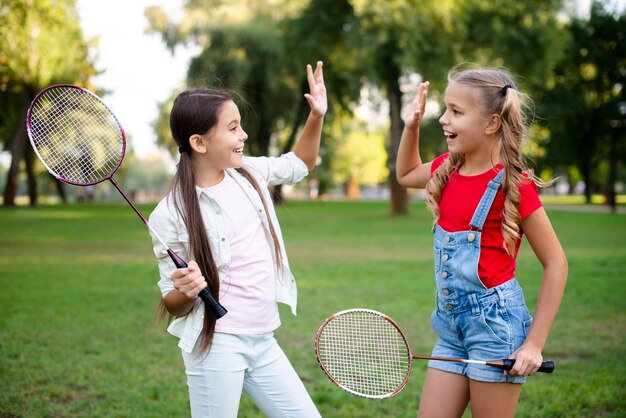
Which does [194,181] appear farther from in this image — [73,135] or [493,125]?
[493,125]

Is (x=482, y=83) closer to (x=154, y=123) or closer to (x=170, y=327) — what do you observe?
(x=170, y=327)

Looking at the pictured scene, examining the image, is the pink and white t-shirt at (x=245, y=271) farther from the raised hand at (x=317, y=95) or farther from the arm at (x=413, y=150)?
the arm at (x=413, y=150)

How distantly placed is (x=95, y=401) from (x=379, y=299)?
4.65m

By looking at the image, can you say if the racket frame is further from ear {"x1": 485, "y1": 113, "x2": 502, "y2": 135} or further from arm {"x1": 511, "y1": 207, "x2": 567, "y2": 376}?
ear {"x1": 485, "y1": 113, "x2": 502, "y2": 135}

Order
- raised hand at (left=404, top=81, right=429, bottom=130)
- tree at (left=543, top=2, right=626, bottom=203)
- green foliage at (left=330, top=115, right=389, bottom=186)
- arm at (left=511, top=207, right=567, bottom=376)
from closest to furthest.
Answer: arm at (left=511, top=207, right=567, bottom=376) → raised hand at (left=404, top=81, right=429, bottom=130) → tree at (left=543, top=2, right=626, bottom=203) → green foliage at (left=330, top=115, right=389, bottom=186)

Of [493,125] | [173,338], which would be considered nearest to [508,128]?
[493,125]

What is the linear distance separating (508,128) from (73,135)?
2250 mm

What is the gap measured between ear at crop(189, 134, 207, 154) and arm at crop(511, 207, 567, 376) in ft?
4.69

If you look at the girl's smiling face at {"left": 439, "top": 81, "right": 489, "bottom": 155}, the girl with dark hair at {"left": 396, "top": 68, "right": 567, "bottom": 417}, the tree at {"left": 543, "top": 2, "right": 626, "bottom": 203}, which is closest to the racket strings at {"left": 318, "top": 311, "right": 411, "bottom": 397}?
the girl with dark hair at {"left": 396, "top": 68, "right": 567, "bottom": 417}

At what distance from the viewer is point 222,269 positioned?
2.93 metres

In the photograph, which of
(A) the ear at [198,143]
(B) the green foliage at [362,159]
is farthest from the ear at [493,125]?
(B) the green foliage at [362,159]

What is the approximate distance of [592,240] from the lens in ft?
55.9

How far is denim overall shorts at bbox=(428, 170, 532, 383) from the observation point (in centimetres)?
271

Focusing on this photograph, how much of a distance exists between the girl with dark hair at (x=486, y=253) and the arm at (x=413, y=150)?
0.34m
